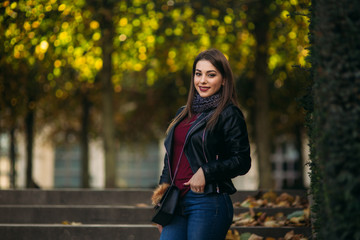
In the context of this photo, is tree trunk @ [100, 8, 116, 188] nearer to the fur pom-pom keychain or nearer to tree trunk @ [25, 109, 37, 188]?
tree trunk @ [25, 109, 37, 188]

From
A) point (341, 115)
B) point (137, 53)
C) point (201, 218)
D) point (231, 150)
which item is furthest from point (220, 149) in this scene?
point (137, 53)

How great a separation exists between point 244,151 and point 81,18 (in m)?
8.90

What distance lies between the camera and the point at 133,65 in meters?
15.5

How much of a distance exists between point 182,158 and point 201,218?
0.45 m

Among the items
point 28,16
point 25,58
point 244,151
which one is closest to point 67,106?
point 25,58

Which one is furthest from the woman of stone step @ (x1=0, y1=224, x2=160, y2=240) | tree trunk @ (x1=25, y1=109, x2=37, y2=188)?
tree trunk @ (x1=25, y1=109, x2=37, y2=188)

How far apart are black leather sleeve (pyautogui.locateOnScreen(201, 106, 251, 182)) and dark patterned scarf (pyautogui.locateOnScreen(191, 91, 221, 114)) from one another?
0.44 ft

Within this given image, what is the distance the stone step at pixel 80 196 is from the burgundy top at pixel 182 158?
4300 millimetres

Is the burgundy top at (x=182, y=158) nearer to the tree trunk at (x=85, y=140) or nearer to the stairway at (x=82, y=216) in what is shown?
the stairway at (x=82, y=216)

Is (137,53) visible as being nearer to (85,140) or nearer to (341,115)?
(85,140)

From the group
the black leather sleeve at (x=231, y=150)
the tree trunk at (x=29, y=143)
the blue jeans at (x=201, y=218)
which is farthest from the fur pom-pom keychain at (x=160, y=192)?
the tree trunk at (x=29, y=143)

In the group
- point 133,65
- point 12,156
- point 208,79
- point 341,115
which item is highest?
point 133,65

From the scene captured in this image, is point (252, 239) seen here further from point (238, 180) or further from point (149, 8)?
point (238, 180)

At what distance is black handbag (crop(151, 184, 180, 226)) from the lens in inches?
145
